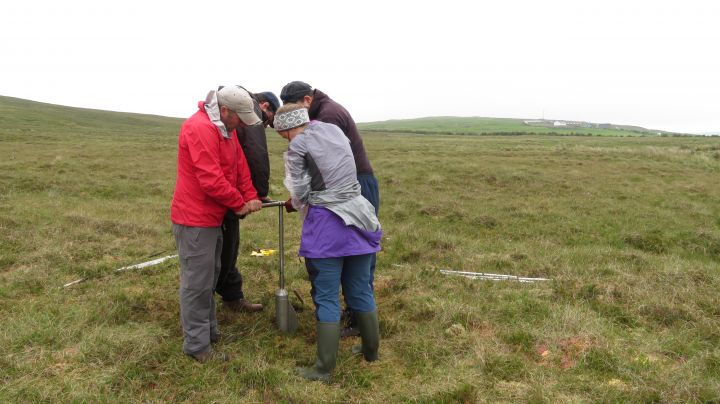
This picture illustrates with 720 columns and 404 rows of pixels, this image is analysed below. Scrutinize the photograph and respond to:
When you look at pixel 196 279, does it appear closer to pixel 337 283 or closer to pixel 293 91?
pixel 337 283

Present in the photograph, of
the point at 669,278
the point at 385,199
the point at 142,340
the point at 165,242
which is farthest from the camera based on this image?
the point at 385,199

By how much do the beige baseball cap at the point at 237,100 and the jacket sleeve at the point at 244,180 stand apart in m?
0.56

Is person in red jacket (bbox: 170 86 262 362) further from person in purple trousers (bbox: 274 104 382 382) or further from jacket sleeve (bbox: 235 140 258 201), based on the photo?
person in purple trousers (bbox: 274 104 382 382)

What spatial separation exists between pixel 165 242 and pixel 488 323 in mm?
6657

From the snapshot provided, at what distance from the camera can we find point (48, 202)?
12273 mm

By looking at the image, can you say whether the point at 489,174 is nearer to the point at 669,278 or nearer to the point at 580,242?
the point at 580,242

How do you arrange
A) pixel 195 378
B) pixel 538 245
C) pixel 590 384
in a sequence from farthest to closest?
pixel 538 245, pixel 195 378, pixel 590 384

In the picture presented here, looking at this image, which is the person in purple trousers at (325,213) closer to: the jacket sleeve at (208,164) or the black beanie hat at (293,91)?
the black beanie hat at (293,91)

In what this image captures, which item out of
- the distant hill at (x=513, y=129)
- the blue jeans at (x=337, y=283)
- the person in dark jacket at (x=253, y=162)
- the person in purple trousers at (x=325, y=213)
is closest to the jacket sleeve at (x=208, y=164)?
the person in purple trousers at (x=325, y=213)

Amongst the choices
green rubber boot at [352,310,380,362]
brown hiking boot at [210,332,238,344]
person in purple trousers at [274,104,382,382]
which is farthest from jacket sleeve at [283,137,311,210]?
brown hiking boot at [210,332,238,344]

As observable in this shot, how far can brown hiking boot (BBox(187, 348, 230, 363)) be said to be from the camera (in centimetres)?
437

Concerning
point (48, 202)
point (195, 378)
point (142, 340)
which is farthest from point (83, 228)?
point (195, 378)

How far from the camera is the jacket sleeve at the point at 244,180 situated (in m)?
4.73

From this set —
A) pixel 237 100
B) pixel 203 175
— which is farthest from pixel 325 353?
pixel 237 100
